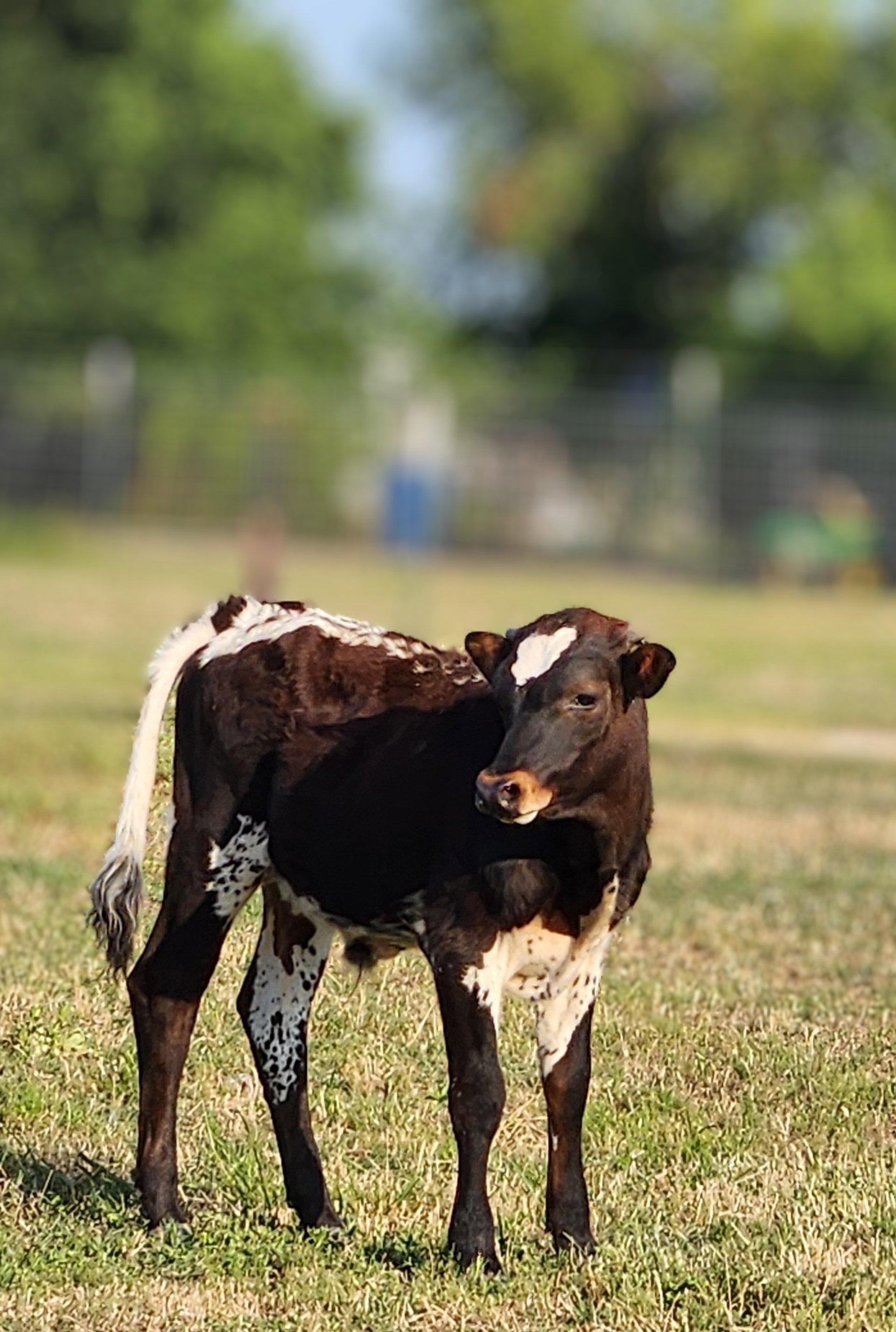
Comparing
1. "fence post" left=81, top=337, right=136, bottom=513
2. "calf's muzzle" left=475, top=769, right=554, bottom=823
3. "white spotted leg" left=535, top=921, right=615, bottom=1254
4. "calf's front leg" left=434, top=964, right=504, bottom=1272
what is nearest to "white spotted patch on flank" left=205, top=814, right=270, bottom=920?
"calf's front leg" left=434, top=964, right=504, bottom=1272

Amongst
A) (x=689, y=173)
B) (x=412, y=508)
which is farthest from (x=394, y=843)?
(x=689, y=173)

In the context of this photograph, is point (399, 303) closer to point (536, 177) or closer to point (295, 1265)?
point (536, 177)

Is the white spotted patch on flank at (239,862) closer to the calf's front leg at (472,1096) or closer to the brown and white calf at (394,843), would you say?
the brown and white calf at (394,843)

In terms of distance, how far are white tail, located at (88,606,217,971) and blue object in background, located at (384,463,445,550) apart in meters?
24.6

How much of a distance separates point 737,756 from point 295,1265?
1088 centimetres

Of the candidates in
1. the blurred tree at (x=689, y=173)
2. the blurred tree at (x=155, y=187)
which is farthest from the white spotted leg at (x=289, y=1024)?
the blurred tree at (x=689, y=173)

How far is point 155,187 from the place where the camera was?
4994 cm

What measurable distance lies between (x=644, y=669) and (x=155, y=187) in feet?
151

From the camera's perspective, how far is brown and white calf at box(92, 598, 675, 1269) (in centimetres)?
549

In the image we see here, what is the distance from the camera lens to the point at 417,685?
6039 mm

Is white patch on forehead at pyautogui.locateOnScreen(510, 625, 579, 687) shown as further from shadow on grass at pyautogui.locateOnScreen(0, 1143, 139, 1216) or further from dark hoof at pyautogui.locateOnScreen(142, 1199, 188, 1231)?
shadow on grass at pyautogui.locateOnScreen(0, 1143, 139, 1216)

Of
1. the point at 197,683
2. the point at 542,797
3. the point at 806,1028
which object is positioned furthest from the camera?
the point at 806,1028

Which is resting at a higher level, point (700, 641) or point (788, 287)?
point (788, 287)

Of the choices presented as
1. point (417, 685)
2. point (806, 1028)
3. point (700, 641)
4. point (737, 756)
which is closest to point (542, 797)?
point (417, 685)
